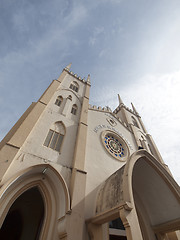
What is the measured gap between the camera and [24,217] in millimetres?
10055

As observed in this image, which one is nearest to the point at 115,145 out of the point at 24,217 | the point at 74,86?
the point at 74,86

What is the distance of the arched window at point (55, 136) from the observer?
812 cm

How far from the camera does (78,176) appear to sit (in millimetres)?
6996

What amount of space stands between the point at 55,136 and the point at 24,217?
7014 millimetres

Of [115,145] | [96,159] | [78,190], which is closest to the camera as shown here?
[78,190]

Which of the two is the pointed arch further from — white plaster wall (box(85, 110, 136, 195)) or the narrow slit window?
the narrow slit window

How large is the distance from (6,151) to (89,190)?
4.73m

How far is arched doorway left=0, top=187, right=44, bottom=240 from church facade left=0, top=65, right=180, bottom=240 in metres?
0.06

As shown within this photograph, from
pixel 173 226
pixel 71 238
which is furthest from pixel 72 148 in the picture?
pixel 173 226

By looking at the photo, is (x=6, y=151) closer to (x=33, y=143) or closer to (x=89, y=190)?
(x=33, y=143)

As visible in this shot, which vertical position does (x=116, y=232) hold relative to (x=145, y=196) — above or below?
below

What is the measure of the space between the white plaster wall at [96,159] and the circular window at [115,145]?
17.6 inches

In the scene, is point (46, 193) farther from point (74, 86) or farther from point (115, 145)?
point (74, 86)

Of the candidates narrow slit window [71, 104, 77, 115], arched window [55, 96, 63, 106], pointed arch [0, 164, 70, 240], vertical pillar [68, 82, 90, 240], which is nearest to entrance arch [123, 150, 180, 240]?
vertical pillar [68, 82, 90, 240]
